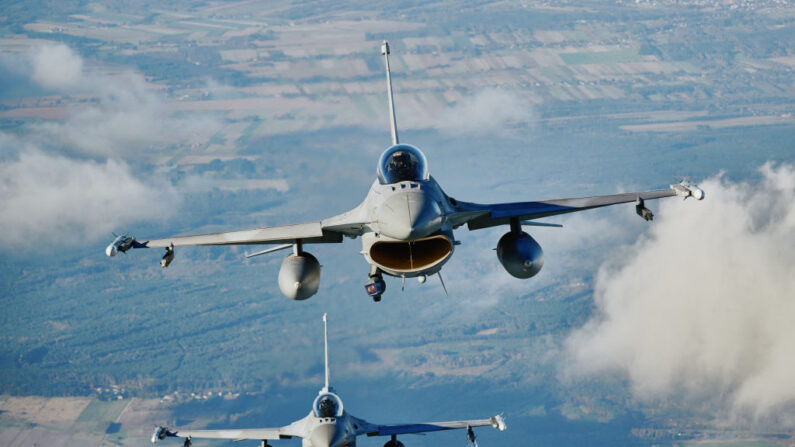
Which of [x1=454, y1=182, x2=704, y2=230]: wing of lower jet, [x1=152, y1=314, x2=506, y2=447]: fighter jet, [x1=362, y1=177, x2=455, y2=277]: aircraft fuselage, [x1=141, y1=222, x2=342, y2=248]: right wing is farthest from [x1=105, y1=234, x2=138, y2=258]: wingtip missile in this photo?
[x1=152, y1=314, x2=506, y2=447]: fighter jet

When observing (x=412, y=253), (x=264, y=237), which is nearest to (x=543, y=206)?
(x=412, y=253)

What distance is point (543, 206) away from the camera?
70.7 ft

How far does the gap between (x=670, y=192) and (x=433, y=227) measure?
7.04 m

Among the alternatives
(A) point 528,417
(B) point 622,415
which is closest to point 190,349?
(A) point 528,417

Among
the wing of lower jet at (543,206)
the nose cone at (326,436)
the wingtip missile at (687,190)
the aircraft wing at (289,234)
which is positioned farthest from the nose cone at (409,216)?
the nose cone at (326,436)

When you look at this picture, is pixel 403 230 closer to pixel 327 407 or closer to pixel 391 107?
pixel 391 107

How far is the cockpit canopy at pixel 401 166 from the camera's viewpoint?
20.0 meters

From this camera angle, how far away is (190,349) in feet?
649

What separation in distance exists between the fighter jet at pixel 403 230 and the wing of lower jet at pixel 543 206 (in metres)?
0.02

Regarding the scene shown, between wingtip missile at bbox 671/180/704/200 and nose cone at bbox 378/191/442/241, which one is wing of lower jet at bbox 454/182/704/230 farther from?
nose cone at bbox 378/191/442/241

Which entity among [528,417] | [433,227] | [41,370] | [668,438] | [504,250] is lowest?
[433,227]

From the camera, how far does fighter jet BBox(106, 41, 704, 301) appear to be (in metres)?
18.6

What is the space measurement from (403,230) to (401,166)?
2.76 metres

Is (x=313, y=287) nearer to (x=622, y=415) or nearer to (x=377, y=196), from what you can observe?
(x=377, y=196)
